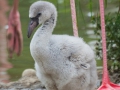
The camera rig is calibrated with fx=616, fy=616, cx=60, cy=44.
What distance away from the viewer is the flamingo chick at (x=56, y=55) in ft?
14.1

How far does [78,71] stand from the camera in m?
4.35

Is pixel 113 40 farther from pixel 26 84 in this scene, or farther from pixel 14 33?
pixel 14 33

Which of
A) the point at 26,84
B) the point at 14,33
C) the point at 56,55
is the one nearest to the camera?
the point at 56,55

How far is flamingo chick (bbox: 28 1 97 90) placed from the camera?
4.29 metres

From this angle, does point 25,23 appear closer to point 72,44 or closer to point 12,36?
point 12,36

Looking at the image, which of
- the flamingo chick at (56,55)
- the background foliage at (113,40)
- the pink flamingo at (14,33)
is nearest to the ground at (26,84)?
the background foliage at (113,40)

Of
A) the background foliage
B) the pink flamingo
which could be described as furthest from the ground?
the pink flamingo

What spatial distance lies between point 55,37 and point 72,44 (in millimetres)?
133

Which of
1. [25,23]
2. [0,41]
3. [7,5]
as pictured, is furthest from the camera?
[7,5]

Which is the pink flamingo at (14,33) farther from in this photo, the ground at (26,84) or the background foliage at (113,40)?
the background foliage at (113,40)

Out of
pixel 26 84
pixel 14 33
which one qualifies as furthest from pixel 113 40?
pixel 14 33

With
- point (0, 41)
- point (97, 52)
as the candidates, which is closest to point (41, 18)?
point (97, 52)

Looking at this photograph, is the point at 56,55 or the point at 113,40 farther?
the point at 113,40

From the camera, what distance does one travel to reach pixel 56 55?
14.1 feet
